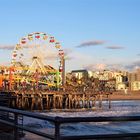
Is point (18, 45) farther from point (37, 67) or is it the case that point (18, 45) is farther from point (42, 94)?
point (42, 94)

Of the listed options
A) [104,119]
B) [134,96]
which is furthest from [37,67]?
[104,119]

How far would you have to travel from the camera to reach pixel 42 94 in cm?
8650

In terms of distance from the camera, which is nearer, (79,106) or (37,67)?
(79,106)

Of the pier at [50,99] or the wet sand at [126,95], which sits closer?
the pier at [50,99]

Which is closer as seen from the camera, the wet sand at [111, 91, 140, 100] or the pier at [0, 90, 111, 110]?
the pier at [0, 90, 111, 110]

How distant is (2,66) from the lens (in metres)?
109

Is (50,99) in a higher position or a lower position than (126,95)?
lower

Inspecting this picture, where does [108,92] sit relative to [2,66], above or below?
below

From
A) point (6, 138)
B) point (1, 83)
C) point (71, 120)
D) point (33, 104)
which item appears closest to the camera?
point (71, 120)

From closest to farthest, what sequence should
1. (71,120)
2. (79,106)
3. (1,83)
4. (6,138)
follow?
(71,120) → (6,138) → (79,106) → (1,83)

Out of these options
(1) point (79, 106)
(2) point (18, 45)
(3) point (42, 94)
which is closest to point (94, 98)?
(1) point (79, 106)

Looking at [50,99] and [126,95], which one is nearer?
[50,99]

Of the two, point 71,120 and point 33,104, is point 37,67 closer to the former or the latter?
point 33,104

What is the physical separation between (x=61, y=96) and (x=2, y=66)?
2599 cm
